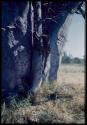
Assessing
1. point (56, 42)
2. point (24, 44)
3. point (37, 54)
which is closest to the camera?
point (24, 44)

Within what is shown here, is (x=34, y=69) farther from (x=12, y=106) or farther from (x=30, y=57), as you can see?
(x=12, y=106)

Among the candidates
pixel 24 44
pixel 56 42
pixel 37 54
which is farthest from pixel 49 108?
pixel 56 42

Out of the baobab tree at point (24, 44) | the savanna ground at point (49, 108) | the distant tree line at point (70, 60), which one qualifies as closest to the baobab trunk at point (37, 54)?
the baobab tree at point (24, 44)

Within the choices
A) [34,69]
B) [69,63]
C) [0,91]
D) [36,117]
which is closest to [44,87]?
[34,69]

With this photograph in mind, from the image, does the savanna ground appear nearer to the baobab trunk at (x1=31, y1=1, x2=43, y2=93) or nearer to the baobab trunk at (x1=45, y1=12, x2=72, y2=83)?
the baobab trunk at (x1=31, y1=1, x2=43, y2=93)

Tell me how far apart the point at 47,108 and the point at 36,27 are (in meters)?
2.39

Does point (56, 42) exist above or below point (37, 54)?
above

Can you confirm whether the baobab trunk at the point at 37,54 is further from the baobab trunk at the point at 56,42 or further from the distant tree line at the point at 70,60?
the distant tree line at the point at 70,60

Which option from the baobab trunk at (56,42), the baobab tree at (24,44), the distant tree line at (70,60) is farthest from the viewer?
the distant tree line at (70,60)

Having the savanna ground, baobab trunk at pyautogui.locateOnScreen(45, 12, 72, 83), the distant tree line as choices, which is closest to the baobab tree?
baobab trunk at pyautogui.locateOnScreen(45, 12, 72, 83)

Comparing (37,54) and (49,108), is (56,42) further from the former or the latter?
(49,108)

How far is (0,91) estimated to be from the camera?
851 cm

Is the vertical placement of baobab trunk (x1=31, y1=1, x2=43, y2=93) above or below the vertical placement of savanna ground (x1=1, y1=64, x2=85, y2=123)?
above

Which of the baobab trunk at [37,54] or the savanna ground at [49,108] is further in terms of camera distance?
Answer: the baobab trunk at [37,54]
